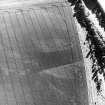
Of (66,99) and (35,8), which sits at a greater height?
(35,8)

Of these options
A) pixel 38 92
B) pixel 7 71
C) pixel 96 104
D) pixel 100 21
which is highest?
pixel 100 21

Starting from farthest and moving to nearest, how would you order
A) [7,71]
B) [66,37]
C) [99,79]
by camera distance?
[99,79], [66,37], [7,71]

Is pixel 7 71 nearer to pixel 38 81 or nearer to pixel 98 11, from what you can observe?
pixel 38 81

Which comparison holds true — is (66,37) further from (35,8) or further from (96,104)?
(96,104)

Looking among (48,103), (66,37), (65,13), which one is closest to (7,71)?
(48,103)

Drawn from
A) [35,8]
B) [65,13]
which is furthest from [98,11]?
[35,8]

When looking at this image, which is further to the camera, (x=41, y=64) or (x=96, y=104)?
(x=96, y=104)

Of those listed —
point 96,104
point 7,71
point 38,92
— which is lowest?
point 96,104

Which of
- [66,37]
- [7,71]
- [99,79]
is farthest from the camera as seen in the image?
[99,79]

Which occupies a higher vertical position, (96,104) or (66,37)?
(66,37)
